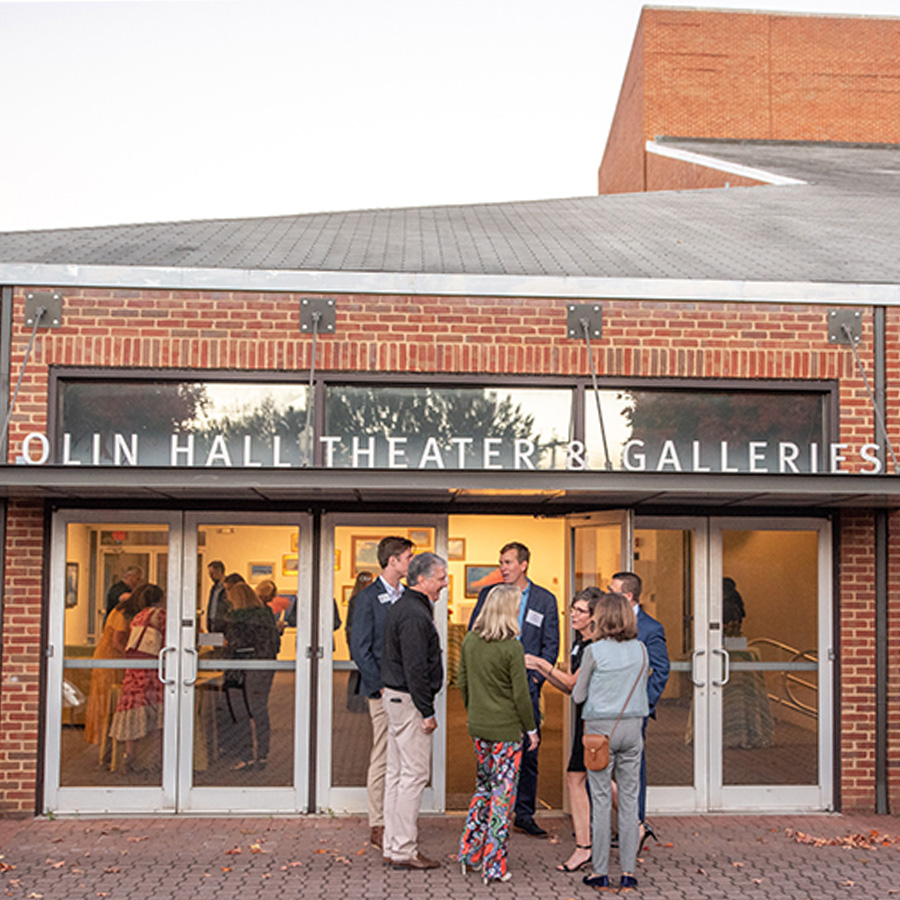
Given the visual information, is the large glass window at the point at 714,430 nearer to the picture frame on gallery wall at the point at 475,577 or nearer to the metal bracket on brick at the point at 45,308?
the metal bracket on brick at the point at 45,308

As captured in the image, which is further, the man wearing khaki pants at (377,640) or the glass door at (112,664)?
the glass door at (112,664)

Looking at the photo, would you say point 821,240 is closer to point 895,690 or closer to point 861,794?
point 895,690

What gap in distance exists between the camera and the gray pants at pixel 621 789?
658 cm

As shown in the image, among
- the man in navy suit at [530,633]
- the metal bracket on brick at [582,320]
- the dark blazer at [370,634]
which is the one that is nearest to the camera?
the dark blazer at [370,634]

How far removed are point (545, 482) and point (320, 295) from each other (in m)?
2.70

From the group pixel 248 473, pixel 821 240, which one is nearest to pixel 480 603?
pixel 248 473

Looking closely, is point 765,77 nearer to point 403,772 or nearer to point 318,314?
point 318,314

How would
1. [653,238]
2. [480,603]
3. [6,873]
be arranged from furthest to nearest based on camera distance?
1. [653,238]
2. [480,603]
3. [6,873]

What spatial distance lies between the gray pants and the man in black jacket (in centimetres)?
103

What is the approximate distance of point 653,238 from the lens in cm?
1121

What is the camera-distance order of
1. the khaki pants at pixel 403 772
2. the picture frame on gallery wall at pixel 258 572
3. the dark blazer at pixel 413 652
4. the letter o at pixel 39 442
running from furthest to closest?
the picture frame on gallery wall at pixel 258 572
the letter o at pixel 39 442
the khaki pants at pixel 403 772
the dark blazer at pixel 413 652

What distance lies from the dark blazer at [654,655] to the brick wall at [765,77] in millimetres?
21854

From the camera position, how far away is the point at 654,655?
23.8 ft

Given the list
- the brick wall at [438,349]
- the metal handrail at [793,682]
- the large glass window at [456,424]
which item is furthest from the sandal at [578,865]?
the large glass window at [456,424]
